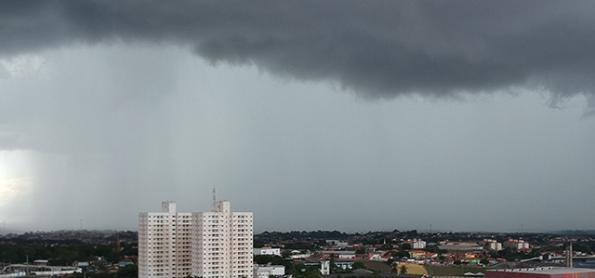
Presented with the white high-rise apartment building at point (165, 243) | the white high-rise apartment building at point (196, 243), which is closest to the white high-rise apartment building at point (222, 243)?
the white high-rise apartment building at point (196, 243)

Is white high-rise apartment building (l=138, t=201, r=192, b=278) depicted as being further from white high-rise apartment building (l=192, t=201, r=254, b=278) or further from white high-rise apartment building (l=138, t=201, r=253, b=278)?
white high-rise apartment building (l=192, t=201, r=254, b=278)

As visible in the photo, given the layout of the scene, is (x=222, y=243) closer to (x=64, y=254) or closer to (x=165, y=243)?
(x=165, y=243)

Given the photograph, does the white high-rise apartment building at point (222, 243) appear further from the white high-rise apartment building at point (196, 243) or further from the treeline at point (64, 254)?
the treeline at point (64, 254)

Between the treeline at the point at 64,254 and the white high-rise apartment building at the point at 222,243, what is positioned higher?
the white high-rise apartment building at the point at 222,243

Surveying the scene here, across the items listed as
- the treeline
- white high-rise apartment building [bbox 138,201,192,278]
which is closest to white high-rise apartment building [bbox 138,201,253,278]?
white high-rise apartment building [bbox 138,201,192,278]

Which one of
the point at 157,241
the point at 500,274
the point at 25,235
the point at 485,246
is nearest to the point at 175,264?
the point at 157,241

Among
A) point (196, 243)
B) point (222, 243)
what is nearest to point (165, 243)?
point (196, 243)

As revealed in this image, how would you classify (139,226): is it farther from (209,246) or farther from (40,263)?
(40,263)

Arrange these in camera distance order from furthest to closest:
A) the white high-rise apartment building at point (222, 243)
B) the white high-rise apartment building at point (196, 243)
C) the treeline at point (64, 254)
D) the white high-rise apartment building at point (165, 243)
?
the treeline at point (64, 254) < the white high-rise apartment building at point (165, 243) < the white high-rise apartment building at point (196, 243) < the white high-rise apartment building at point (222, 243)
